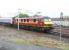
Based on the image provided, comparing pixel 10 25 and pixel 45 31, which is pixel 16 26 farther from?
pixel 45 31

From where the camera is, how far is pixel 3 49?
59.5 feet

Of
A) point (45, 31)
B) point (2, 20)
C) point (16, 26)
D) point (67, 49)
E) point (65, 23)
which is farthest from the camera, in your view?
point (2, 20)

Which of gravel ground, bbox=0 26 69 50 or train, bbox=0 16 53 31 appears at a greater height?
train, bbox=0 16 53 31

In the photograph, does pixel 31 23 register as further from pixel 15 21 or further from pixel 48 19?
pixel 15 21

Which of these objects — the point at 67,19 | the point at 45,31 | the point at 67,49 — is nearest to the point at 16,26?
the point at 45,31

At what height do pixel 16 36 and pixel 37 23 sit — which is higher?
pixel 37 23

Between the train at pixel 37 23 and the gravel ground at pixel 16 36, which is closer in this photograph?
the gravel ground at pixel 16 36

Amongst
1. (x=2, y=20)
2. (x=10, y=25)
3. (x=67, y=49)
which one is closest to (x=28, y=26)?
(x=10, y=25)

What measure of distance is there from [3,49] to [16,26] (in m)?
23.8

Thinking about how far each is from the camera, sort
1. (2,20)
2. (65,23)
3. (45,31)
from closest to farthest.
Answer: (45,31)
(65,23)
(2,20)

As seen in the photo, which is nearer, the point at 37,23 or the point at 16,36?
the point at 16,36

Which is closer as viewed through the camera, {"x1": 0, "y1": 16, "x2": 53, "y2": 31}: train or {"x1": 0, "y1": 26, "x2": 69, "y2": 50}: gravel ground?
{"x1": 0, "y1": 26, "x2": 69, "y2": 50}: gravel ground

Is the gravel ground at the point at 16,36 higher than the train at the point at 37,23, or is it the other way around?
the train at the point at 37,23

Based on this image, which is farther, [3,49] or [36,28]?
[36,28]
